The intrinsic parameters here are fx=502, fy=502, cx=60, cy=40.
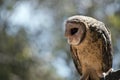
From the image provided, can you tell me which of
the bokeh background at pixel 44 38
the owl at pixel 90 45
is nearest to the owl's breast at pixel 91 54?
the owl at pixel 90 45

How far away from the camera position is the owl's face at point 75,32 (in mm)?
2680

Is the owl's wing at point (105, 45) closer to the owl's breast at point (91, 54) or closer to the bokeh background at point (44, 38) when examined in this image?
the owl's breast at point (91, 54)

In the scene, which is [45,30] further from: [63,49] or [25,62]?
[25,62]

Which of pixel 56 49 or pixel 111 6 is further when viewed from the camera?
pixel 56 49

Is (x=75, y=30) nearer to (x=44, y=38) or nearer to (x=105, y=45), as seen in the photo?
(x=105, y=45)

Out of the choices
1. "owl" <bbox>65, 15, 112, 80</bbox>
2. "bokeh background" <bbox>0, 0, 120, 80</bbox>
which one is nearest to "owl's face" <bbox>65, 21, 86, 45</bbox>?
"owl" <bbox>65, 15, 112, 80</bbox>

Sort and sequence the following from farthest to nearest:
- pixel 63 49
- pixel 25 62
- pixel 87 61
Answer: pixel 63 49
pixel 25 62
pixel 87 61

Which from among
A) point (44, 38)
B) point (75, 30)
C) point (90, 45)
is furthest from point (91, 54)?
point (44, 38)

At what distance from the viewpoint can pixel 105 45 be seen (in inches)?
109

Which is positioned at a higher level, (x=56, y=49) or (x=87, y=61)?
(x=87, y=61)

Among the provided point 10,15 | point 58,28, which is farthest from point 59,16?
point 10,15

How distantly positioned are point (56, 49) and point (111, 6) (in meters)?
2.03

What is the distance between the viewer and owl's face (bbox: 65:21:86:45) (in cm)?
268

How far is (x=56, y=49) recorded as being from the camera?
1353cm
